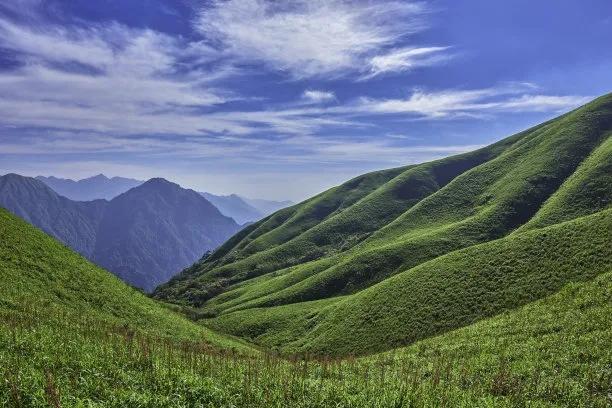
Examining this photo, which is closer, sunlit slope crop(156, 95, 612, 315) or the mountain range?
the mountain range

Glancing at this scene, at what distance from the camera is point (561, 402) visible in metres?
22.5

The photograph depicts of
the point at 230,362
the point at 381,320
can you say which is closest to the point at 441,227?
the point at 381,320

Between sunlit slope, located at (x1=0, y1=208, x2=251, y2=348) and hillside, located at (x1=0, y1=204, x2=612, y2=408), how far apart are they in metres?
0.22

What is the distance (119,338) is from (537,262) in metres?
63.8

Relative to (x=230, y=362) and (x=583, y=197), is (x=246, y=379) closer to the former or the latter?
(x=230, y=362)

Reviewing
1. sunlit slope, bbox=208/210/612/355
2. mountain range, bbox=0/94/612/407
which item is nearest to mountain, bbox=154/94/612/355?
sunlit slope, bbox=208/210/612/355

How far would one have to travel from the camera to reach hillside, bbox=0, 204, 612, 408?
53.5ft

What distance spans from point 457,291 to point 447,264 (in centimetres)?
1171

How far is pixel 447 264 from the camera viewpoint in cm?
8225

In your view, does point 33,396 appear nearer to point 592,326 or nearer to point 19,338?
point 19,338

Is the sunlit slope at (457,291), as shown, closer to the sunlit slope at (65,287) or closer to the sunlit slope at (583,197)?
the sunlit slope at (65,287)

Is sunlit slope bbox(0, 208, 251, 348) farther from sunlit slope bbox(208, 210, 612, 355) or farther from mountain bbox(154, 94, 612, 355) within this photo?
mountain bbox(154, 94, 612, 355)

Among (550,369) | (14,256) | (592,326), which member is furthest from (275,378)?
(14,256)

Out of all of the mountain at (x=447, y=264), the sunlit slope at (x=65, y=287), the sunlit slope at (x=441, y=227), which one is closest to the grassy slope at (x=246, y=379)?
the sunlit slope at (x=65, y=287)
